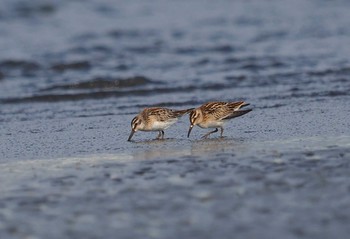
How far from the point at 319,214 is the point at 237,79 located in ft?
33.2

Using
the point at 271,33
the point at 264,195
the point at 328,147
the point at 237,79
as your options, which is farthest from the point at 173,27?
the point at 264,195

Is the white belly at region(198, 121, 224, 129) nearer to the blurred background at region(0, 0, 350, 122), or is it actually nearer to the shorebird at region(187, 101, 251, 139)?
the shorebird at region(187, 101, 251, 139)

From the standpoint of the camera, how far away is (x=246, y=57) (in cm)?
1995

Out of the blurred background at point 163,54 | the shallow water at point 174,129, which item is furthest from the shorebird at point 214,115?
the blurred background at point 163,54

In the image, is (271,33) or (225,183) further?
(271,33)

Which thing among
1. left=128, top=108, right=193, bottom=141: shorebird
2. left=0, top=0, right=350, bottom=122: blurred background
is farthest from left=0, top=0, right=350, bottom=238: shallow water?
left=128, top=108, right=193, bottom=141: shorebird

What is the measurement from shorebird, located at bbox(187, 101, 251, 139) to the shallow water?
0.24 metres

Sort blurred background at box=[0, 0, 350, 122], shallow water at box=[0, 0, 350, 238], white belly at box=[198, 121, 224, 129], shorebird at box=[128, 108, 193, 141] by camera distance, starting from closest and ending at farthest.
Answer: shallow water at box=[0, 0, 350, 238] < white belly at box=[198, 121, 224, 129] < shorebird at box=[128, 108, 193, 141] < blurred background at box=[0, 0, 350, 122]

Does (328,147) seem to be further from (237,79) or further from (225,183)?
(237,79)

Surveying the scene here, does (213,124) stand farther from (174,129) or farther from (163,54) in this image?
(163,54)

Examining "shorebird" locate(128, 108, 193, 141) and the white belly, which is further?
"shorebird" locate(128, 108, 193, 141)

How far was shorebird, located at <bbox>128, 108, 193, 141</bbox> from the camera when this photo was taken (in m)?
11.6

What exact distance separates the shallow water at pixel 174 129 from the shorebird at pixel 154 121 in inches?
7.0

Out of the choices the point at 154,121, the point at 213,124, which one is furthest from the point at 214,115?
the point at 154,121
